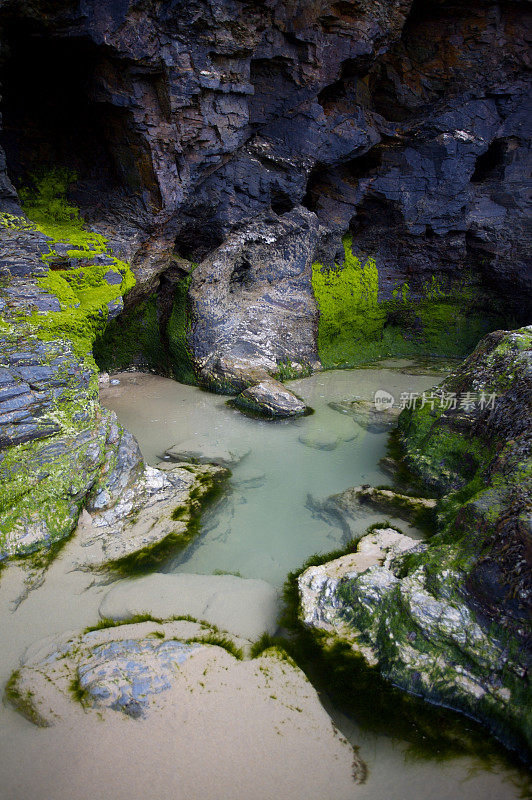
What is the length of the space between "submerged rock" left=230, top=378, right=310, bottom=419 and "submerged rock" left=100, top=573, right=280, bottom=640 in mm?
2710

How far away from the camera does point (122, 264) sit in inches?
216

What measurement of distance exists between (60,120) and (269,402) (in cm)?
454

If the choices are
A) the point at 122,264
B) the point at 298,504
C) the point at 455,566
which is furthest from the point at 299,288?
the point at 455,566

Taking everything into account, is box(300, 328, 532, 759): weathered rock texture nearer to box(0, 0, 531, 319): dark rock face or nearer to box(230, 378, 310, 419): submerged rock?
box(230, 378, 310, 419): submerged rock

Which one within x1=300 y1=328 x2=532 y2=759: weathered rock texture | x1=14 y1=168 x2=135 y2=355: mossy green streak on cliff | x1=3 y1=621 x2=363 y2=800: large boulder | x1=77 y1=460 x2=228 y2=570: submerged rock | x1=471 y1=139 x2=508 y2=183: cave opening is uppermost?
x1=471 y1=139 x2=508 y2=183: cave opening

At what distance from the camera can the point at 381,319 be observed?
27.2 feet

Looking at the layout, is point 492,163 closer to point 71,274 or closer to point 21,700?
point 71,274

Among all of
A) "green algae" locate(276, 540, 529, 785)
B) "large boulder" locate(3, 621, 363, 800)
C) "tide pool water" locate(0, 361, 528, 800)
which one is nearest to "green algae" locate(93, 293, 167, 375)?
"tide pool water" locate(0, 361, 528, 800)

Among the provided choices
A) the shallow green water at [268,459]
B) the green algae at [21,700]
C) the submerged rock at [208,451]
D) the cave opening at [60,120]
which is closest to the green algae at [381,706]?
the shallow green water at [268,459]

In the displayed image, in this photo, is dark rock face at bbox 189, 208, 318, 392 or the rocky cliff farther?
dark rock face at bbox 189, 208, 318, 392

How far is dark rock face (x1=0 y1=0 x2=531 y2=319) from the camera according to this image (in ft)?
16.4

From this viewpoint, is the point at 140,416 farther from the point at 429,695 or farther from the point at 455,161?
the point at 455,161

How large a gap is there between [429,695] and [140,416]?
4072mm

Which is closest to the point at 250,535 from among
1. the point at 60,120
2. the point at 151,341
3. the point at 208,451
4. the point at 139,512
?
the point at 139,512
